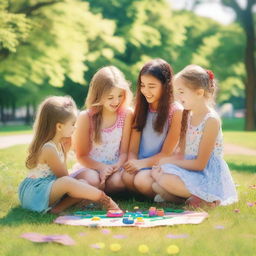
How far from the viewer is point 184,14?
3606cm

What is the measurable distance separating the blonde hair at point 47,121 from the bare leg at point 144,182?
93 centimetres

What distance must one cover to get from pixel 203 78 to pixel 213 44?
3032 centimetres

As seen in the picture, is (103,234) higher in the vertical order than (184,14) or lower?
lower

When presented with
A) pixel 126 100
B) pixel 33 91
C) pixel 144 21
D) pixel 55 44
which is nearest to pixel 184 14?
pixel 144 21

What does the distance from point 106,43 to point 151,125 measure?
63.0ft

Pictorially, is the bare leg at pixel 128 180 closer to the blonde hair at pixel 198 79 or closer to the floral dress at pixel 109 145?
the floral dress at pixel 109 145

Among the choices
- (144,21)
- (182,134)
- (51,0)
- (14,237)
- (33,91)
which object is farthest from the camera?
(144,21)

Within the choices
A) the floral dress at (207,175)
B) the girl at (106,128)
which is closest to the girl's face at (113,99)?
the girl at (106,128)

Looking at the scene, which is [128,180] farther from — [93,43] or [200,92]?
[93,43]

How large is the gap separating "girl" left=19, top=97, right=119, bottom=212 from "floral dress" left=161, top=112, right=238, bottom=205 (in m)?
0.76

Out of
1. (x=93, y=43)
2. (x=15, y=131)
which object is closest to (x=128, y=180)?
(x=15, y=131)

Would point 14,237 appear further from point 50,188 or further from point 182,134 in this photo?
point 182,134

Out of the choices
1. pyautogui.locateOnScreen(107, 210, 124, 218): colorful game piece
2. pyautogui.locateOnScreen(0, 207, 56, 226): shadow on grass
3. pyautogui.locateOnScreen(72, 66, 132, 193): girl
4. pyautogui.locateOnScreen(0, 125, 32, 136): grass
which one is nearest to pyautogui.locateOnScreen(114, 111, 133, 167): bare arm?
pyautogui.locateOnScreen(72, 66, 132, 193): girl

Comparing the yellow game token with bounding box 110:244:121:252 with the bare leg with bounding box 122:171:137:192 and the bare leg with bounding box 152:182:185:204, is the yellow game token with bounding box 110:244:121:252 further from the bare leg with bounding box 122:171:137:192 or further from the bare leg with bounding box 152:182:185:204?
the bare leg with bounding box 122:171:137:192
